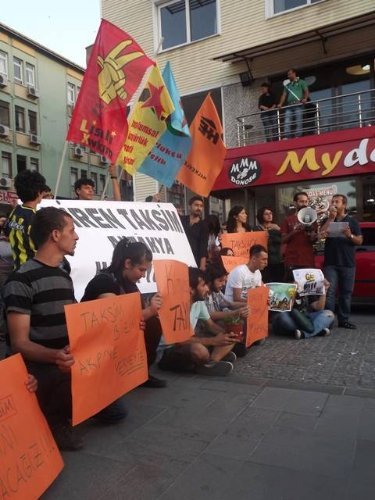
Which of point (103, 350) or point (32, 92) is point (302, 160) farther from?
point (32, 92)

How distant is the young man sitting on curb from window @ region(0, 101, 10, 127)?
99.4 feet

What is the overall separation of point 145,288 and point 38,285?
176cm

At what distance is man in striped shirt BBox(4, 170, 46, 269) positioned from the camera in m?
3.78

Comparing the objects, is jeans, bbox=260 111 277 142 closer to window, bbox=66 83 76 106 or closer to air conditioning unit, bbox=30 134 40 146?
air conditioning unit, bbox=30 134 40 146

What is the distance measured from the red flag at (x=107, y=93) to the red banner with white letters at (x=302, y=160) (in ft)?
24.2

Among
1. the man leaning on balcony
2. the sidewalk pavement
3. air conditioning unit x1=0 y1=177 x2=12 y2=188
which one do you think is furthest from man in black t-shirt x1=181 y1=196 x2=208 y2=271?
air conditioning unit x1=0 y1=177 x2=12 y2=188

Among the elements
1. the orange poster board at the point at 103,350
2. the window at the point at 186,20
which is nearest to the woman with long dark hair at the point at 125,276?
the orange poster board at the point at 103,350

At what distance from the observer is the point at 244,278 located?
18.3 feet

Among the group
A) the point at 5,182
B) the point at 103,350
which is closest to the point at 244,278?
the point at 103,350

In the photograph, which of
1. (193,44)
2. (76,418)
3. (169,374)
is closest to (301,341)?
(169,374)

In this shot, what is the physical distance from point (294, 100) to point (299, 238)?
7101 mm

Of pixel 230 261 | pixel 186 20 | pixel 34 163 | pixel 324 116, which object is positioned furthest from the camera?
pixel 34 163

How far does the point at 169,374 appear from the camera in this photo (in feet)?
14.8

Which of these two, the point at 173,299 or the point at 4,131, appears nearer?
the point at 173,299
